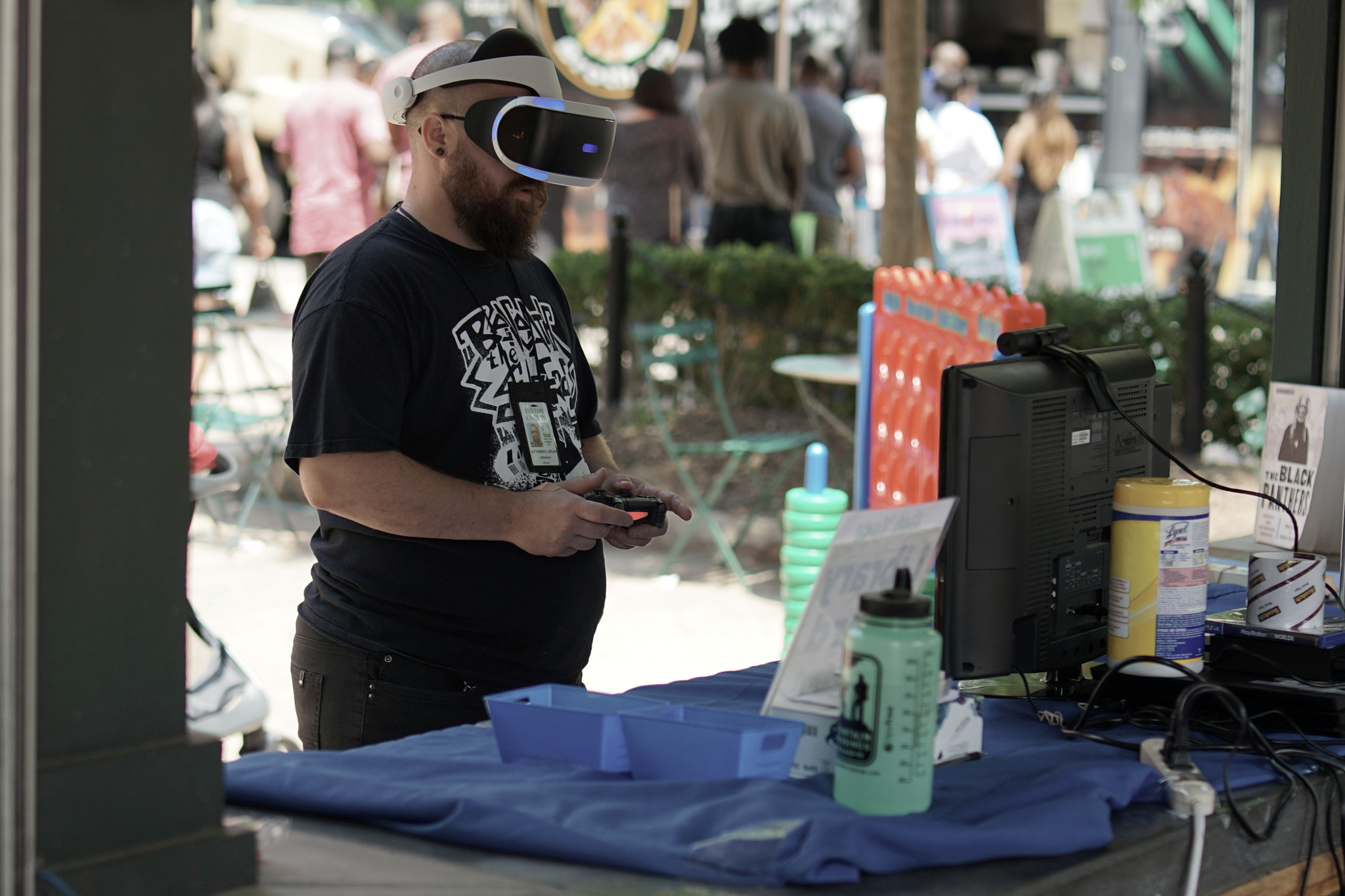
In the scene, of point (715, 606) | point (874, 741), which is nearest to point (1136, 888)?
point (874, 741)

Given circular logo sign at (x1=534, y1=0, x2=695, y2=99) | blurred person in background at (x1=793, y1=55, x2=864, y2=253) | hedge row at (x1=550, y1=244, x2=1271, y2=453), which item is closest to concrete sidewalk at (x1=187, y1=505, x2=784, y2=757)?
hedge row at (x1=550, y1=244, x2=1271, y2=453)

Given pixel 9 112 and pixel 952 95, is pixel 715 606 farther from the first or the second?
pixel 952 95

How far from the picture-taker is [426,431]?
2781 mm

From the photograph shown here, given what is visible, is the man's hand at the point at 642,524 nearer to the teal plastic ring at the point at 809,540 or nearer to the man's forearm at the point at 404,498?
the man's forearm at the point at 404,498

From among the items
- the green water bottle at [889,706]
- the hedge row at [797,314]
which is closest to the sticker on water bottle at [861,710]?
the green water bottle at [889,706]

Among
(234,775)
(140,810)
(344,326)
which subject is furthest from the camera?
(344,326)

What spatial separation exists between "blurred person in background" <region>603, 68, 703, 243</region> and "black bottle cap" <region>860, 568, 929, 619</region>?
7635 mm

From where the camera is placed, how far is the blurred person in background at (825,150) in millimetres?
10273

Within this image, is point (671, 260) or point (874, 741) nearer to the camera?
point (874, 741)

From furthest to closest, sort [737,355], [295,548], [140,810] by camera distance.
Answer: [737,355]
[295,548]
[140,810]

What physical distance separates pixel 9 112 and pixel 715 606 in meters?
5.24

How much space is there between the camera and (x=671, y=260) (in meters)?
8.93

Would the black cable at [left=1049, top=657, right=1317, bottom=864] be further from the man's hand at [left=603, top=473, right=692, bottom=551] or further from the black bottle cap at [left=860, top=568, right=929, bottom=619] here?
the man's hand at [left=603, top=473, right=692, bottom=551]

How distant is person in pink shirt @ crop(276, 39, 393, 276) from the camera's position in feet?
31.2
